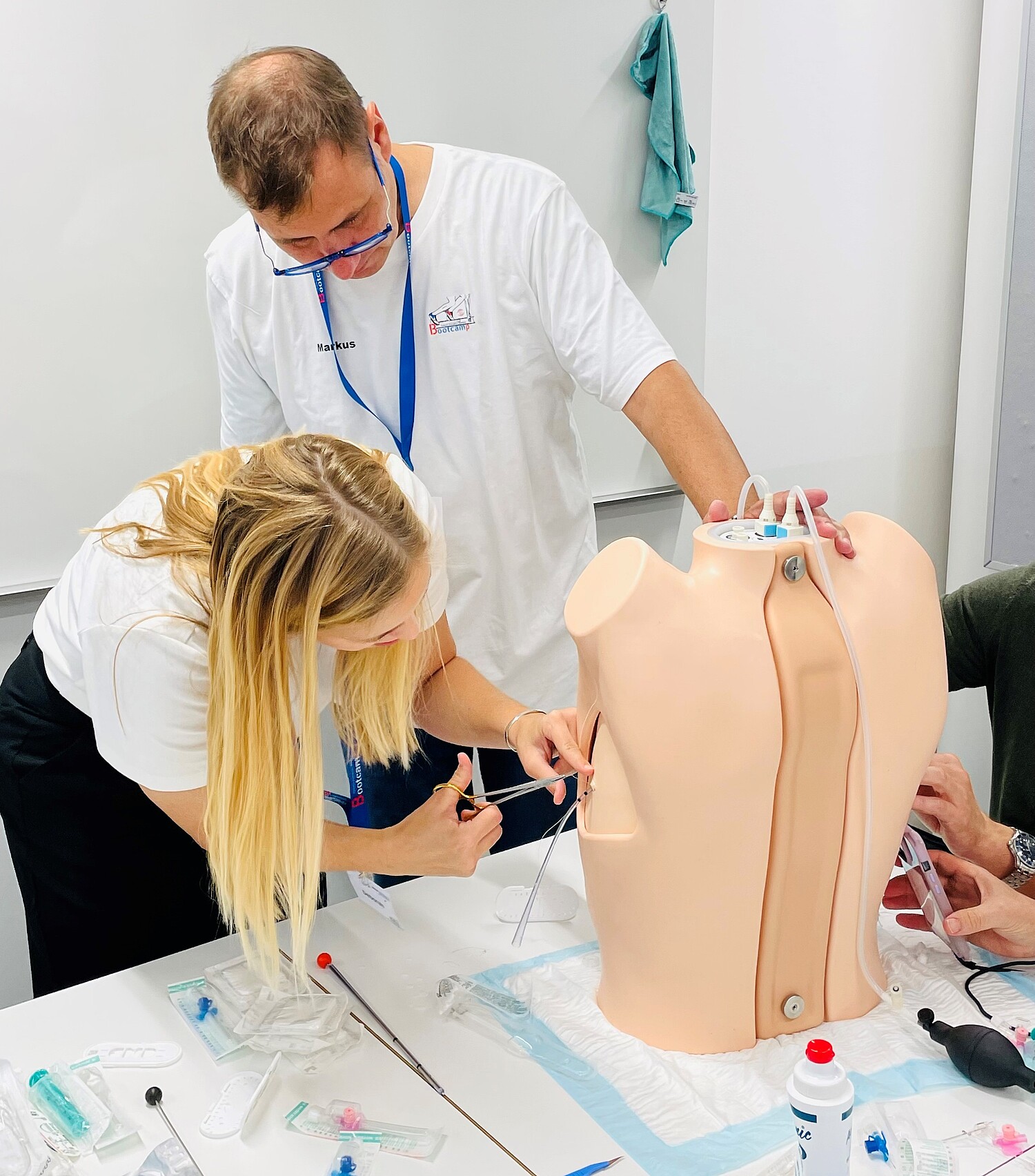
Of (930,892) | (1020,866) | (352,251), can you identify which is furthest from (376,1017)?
(352,251)

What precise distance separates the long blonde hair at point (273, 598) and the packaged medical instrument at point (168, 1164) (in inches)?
8.3

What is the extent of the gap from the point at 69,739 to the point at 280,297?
2.55 feet

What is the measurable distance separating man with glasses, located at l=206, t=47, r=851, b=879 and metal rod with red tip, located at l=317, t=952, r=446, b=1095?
1.00ft

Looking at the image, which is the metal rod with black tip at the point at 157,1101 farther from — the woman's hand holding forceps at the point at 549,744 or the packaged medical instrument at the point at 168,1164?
the woman's hand holding forceps at the point at 549,744

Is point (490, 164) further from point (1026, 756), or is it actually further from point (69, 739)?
point (1026, 756)

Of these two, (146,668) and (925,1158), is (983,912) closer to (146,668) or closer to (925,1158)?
(925,1158)

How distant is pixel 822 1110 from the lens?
2.97ft

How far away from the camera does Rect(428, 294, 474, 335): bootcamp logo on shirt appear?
1.79 meters

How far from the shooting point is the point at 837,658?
1157 mm

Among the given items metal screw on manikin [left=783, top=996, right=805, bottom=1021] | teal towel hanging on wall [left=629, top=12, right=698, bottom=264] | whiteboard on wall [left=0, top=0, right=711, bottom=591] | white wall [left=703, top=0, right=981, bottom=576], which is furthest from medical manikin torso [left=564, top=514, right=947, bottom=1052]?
white wall [left=703, top=0, right=981, bottom=576]

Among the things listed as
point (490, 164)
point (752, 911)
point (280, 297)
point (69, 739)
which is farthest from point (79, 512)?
point (752, 911)

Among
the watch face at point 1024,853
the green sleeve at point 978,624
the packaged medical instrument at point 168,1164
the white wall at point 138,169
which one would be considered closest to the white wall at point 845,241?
the white wall at point 138,169

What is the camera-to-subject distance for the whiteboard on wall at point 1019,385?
2307mm

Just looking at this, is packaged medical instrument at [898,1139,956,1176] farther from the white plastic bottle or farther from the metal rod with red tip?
the metal rod with red tip
